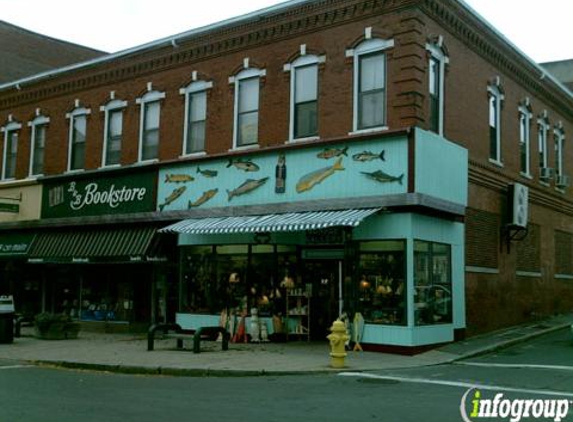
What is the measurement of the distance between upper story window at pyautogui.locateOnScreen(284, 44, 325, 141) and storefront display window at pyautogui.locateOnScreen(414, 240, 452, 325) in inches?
175

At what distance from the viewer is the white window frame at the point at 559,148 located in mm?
27562

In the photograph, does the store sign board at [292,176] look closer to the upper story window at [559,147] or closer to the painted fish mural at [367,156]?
the painted fish mural at [367,156]

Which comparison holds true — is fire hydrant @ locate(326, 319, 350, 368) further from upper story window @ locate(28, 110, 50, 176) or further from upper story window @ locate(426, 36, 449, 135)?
upper story window @ locate(28, 110, 50, 176)

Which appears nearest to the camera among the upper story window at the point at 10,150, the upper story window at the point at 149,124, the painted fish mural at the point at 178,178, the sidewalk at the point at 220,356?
the sidewalk at the point at 220,356

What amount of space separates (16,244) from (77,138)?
4.60 meters

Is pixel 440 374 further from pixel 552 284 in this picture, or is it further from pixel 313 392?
pixel 552 284

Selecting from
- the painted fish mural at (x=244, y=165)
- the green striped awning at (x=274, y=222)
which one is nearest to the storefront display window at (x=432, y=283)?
the green striped awning at (x=274, y=222)

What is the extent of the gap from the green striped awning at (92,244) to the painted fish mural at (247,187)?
328 cm

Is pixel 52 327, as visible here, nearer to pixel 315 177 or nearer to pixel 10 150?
pixel 315 177

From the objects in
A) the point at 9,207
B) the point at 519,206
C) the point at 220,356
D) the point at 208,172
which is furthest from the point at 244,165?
the point at 9,207

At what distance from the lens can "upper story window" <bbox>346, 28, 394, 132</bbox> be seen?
18.6 m

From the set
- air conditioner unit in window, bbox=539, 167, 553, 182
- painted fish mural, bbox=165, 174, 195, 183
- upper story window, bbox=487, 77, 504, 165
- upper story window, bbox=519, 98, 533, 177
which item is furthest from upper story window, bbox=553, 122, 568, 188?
painted fish mural, bbox=165, 174, 195, 183

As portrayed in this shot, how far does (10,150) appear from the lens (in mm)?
29531

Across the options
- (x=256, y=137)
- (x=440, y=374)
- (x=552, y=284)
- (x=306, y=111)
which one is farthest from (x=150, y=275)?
(x=552, y=284)
